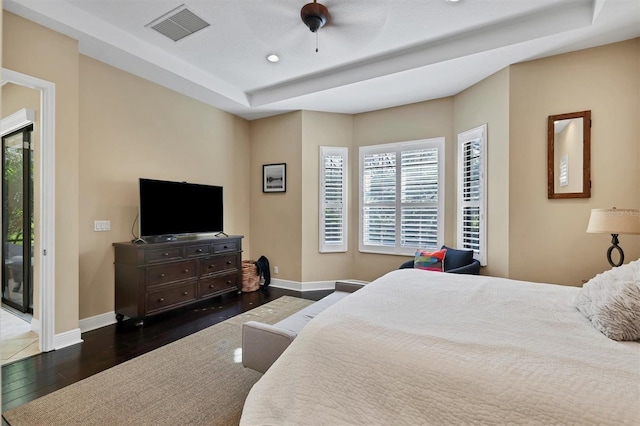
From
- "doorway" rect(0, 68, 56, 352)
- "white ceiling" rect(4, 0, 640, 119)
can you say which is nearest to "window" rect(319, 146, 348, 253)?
"white ceiling" rect(4, 0, 640, 119)

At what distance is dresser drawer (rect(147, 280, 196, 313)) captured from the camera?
11.0 ft

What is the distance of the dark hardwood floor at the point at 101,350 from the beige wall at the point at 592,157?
11.0 feet

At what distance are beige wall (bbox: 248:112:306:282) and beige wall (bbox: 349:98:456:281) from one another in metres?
0.93

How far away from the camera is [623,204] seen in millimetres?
2992

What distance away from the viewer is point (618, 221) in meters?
2.53

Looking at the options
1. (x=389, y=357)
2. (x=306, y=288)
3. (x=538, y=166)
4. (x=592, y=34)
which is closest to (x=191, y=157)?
(x=306, y=288)

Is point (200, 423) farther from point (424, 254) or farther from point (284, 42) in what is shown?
point (284, 42)

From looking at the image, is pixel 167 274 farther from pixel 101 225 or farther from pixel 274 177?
pixel 274 177

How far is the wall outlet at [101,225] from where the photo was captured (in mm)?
3363

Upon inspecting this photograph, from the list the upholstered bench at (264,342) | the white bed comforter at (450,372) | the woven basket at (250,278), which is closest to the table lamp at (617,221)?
the white bed comforter at (450,372)

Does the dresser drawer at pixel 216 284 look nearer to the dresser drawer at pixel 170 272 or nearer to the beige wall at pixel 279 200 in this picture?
the dresser drawer at pixel 170 272

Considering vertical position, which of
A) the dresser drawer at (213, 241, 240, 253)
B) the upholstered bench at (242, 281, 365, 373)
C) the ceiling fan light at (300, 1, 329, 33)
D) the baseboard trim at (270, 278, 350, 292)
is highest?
the ceiling fan light at (300, 1, 329, 33)

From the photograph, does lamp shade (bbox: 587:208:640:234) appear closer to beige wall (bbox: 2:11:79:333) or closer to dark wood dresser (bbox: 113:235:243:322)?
dark wood dresser (bbox: 113:235:243:322)

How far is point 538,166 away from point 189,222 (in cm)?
413
